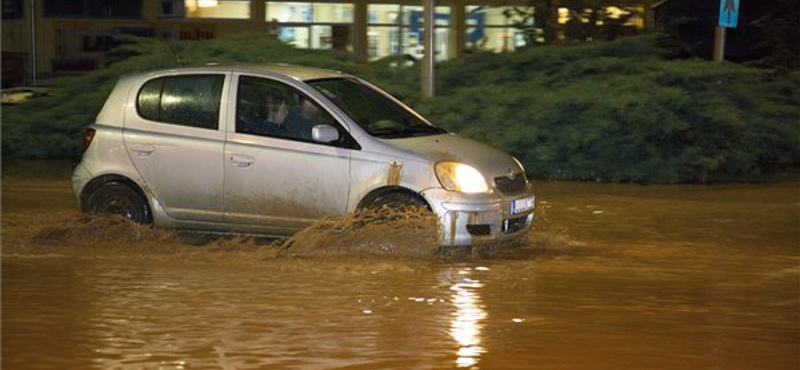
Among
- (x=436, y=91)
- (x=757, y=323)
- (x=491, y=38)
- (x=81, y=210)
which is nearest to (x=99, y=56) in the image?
(x=491, y=38)

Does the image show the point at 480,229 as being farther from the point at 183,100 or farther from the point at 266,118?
the point at 183,100

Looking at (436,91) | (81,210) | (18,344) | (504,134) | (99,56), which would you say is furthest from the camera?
(99,56)

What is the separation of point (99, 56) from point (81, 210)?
22.5m

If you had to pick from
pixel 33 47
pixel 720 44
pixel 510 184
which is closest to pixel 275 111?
pixel 510 184

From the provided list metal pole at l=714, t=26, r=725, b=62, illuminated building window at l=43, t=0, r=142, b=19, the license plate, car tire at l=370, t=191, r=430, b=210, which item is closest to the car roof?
car tire at l=370, t=191, r=430, b=210

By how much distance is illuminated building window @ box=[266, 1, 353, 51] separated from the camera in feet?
108

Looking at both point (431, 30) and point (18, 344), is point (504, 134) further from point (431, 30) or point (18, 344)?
point (18, 344)

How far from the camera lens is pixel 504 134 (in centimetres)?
1650

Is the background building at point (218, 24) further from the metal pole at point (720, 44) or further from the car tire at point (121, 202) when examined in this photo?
the car tire at point (121, 202)

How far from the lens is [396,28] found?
3362cm

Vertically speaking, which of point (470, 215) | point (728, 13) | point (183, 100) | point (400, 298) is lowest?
point (400, 298)

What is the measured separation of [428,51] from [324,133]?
7.08m

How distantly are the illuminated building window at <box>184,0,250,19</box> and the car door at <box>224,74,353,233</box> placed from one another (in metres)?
22.4

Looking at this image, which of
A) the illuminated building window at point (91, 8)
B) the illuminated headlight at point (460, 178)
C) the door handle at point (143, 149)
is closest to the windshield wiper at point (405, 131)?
the illuminated headlight at point (460, 178)
